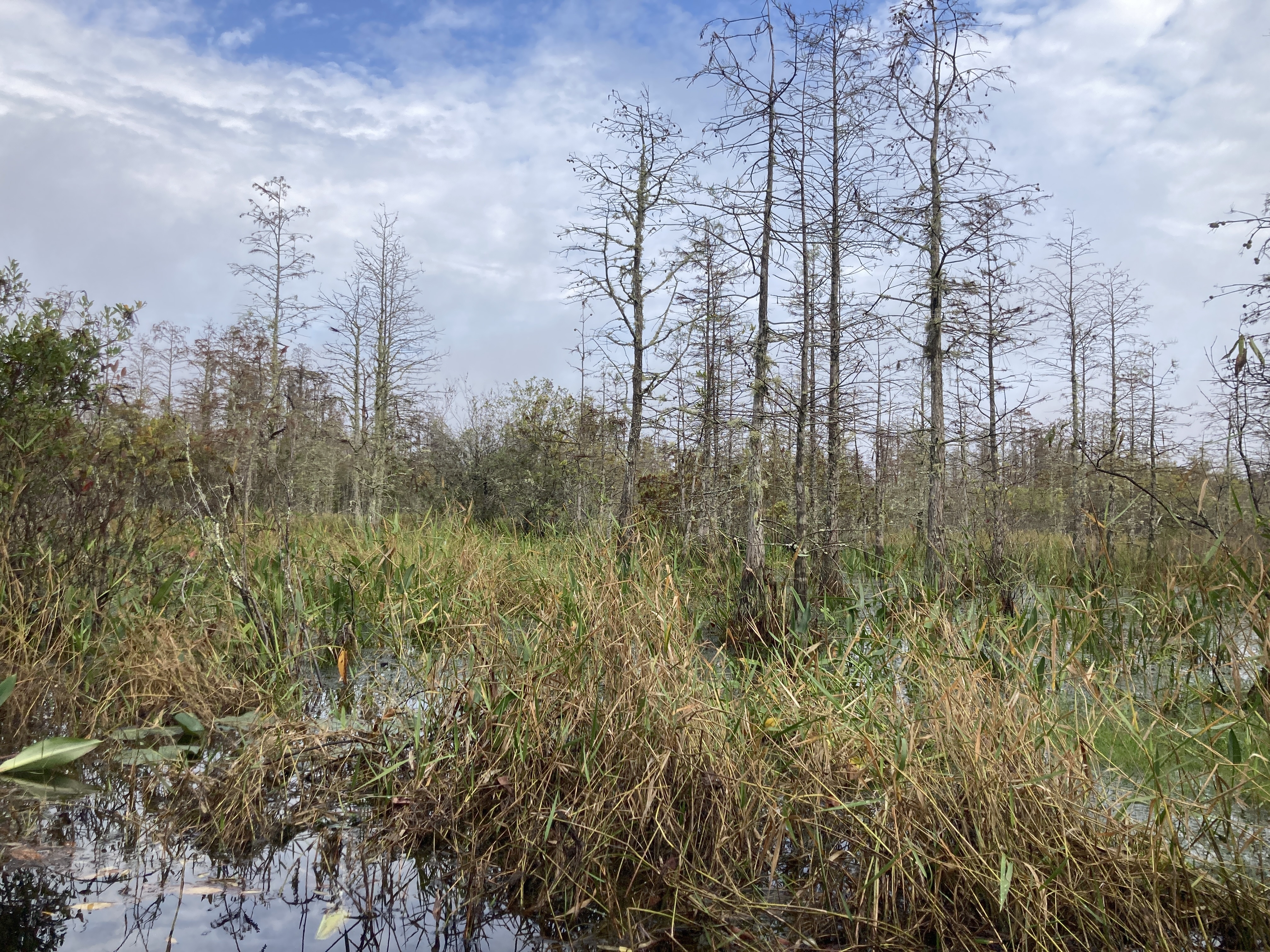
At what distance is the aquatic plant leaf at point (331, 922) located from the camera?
269 cm

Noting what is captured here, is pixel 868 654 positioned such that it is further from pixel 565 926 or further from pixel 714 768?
pixel 565 926

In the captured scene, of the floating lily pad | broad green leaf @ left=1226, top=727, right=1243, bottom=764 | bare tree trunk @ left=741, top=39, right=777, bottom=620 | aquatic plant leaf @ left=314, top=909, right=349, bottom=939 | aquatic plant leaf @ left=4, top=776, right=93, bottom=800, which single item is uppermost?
bare tree trunk @ left=741, top=39, right=777, bottom=620

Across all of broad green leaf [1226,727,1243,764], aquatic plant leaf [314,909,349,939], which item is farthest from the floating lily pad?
broad green leaf [1226,727,1243,764]

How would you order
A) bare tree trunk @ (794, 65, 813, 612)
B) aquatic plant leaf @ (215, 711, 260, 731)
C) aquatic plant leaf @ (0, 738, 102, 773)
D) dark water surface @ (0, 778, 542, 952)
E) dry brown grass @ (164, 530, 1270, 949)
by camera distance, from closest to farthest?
1. dry brown grass @ (164, 530, 1270, 949)
2. dark water surface @ (0, 778, 542, 952)
3. aquatic plant leaf @ (0, 738, 102, 773)
4. aquatic plant leaf @ (215, 711, 260, 731)
5. bare tree trunk @ (794, 65, 813, 612)

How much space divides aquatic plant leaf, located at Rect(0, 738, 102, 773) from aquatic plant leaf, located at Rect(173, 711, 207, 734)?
1.37 feet

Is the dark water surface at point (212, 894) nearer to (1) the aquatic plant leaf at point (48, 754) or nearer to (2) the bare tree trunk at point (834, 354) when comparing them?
(1) the aquatic plant leaf at point (48, 754)

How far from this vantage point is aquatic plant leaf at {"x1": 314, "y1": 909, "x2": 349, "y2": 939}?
8.83 ft

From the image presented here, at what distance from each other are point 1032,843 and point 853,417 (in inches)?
203

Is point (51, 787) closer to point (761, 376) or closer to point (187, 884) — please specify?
point (187, 884)

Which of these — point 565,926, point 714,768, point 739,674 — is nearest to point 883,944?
point 714,768

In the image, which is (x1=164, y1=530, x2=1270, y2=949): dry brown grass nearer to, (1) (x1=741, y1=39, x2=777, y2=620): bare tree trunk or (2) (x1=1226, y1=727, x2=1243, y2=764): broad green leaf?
(2) (x1=1226, y1=727, x2=1243, y2=764): broad green leaf

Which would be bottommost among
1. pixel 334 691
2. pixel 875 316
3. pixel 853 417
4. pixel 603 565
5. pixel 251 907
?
pixel 251 907

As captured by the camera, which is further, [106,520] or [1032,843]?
[106,520]

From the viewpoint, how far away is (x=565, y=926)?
8.90 ft
